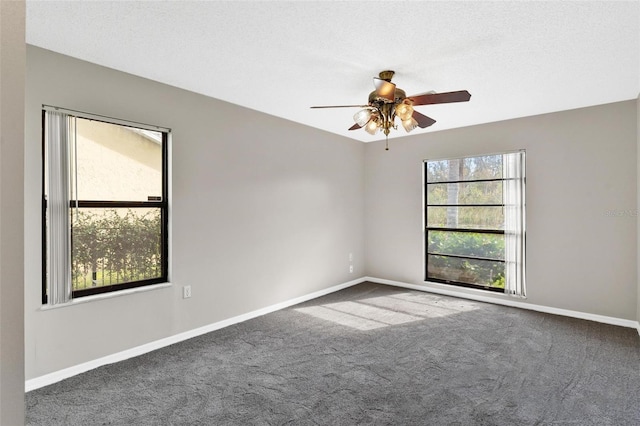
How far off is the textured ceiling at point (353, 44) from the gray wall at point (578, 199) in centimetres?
51

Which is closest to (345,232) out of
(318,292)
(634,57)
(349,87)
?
(318,292)

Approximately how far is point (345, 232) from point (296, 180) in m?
1.41

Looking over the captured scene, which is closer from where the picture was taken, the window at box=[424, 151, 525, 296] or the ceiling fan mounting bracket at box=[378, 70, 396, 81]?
the ceiling fan mounting bracket at box=[378, 70, 396, 81]

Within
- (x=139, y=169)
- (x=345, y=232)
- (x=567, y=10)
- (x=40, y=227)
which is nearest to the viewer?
(x=567, y=10)

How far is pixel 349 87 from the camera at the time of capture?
3.29 meters

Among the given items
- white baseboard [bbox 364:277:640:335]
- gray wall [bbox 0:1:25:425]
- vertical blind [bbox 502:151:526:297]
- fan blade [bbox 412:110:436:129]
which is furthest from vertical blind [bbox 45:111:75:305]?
vertical blind [bbox 502:151:526:297]

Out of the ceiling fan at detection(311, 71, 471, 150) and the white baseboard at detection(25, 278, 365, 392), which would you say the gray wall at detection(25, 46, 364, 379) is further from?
the ceiling fan at detection(311, 71, 471, 150)

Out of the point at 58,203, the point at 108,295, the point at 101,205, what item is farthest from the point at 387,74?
the point at 108,295

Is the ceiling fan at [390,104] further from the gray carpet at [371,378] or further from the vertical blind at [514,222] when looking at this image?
the gray carpet at [371,378]

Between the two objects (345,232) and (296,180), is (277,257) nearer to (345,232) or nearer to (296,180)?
(296,180)

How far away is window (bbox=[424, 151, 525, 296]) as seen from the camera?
4359 millimetres

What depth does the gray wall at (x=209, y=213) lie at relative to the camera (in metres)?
2.52

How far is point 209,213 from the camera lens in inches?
141

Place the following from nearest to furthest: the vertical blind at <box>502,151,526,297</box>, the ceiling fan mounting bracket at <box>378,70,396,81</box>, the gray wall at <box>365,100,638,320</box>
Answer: the ceiling fan mounting bracket at <box>378,70,396,81</box>, the gray wall at <box>365,100,638,320</box>, the vertical blind at <box>502,151,526,297</box>
